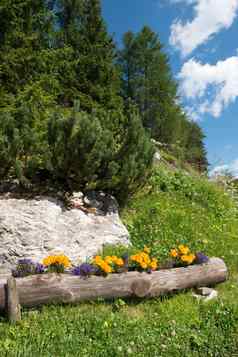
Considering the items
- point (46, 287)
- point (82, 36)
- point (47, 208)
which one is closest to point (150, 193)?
point (47, 208)

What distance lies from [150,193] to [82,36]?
14634 millimetres

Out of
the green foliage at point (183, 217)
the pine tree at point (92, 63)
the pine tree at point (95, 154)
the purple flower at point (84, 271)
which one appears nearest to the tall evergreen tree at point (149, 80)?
the pine tree at point (92, 63)

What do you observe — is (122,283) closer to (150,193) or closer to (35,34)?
(150,193)

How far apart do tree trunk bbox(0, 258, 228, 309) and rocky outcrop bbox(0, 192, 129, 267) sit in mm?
1000

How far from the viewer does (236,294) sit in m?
5.51

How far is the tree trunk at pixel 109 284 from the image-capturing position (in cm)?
438

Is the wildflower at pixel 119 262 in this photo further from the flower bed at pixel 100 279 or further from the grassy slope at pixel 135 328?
the grassy slope at pixel 135 328

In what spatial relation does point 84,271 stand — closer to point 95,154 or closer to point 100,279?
point 100,279

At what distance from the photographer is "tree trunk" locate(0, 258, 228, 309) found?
14.4ft

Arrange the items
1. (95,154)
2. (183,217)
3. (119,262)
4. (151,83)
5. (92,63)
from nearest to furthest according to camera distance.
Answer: (119,262), (95,154), (183,217), (92,63), (151,83)

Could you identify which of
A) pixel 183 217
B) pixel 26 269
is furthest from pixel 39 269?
pixel 183 217

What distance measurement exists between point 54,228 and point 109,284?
1.48 metres

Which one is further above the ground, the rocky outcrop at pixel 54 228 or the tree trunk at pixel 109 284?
the rocky outcrop at pixel 54 228

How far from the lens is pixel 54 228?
5805mm
